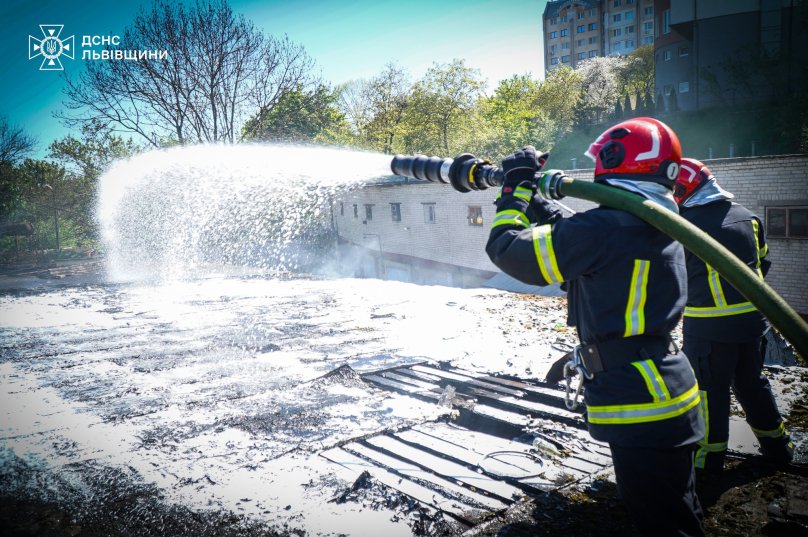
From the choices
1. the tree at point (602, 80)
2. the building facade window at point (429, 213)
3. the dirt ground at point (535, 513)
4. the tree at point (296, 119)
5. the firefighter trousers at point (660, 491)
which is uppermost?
the tree at point (602, 80)

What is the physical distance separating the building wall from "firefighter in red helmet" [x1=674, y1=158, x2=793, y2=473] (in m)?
10.5

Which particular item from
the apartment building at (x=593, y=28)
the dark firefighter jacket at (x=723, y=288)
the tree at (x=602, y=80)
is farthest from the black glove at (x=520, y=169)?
the apartment building at (x=593, y=28)

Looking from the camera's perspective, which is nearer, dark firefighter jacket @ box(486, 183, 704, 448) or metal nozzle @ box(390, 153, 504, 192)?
dark firefighter jacket @ box(486, 183, 704, 448)

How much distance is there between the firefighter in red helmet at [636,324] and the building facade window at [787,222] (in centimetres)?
1210

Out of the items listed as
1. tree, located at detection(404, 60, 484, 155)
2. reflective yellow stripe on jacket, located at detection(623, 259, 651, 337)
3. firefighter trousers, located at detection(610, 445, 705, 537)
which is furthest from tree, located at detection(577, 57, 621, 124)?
firefighter trousers, located at detection(610, 445, 705, 537)

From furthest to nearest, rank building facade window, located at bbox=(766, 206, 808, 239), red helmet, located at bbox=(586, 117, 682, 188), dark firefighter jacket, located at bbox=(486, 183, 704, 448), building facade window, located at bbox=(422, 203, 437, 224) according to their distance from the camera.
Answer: building facade window, located at bbox=(422, 203, 437, 224), building facade window, located at bbox=(766, 206, 808, 239), red helmet, located at bbox=(586, 117, 682, 188), dark firefighter jacket, located at bbox=(486, 183, 704, 448)

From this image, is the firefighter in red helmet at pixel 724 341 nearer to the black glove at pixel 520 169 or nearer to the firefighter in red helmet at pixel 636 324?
the firefighter in red helmet at pixel 636 324

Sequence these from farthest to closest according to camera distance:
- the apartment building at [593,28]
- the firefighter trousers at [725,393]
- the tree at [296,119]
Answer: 1. the apartment building at [593,28]
2. the tree at [296,119]
3. the firefighter trousers at [725,393]

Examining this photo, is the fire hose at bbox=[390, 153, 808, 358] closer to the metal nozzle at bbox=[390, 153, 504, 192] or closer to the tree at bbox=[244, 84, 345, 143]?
the metal nozzle at bbox=[390, 153, 504, 192]

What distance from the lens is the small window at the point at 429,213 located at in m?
22.3

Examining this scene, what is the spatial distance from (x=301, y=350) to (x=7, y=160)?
34772 millimetres

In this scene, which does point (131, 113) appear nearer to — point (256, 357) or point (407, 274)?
point (407, 274)

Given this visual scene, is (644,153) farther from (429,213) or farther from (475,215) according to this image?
(429,213)

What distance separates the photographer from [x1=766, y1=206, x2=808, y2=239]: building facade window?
38.1 ft
